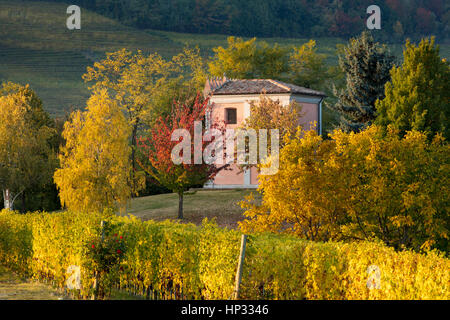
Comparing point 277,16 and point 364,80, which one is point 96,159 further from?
point 277,16

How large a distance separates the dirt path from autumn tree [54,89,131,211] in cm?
1270

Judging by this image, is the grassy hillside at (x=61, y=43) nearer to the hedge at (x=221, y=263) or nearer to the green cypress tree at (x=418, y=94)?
the green cypress tree at (x=418, y=94)

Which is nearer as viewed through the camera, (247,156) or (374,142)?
(374,142)

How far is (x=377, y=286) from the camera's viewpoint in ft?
37.8

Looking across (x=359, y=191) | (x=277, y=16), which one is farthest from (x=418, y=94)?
(x=277, y=16)

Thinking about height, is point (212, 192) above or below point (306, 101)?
below

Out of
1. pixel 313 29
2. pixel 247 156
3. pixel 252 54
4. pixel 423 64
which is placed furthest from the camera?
pixel 313 29

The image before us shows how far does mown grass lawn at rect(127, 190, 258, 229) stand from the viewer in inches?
1320

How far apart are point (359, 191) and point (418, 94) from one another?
8.56 metres

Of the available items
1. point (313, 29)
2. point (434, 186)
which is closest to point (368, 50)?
point (434, 186)

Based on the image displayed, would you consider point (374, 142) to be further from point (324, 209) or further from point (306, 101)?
point (306, 101)

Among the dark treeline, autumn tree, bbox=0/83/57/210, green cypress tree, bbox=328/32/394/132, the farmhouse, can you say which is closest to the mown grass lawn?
the farmhouse

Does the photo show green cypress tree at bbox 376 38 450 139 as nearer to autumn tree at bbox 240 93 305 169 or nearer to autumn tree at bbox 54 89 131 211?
autumn tree at bbox 240 93 305 169
